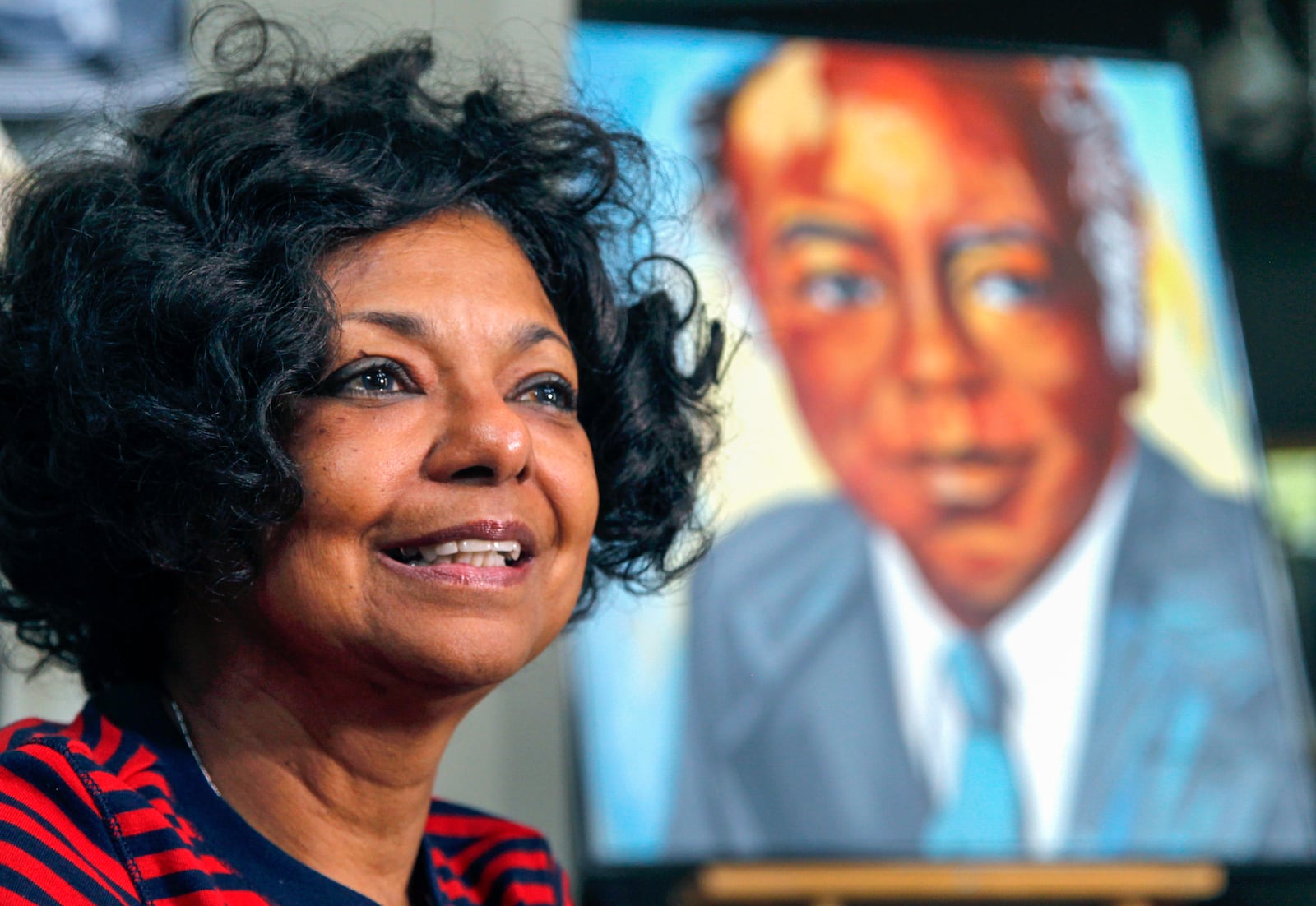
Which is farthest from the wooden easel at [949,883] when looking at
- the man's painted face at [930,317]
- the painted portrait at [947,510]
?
the man's painted face at [930,317]

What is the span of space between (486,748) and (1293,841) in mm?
1336

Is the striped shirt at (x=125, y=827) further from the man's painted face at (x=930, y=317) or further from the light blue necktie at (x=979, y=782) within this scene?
the man's painted face at (x=930, y=317)

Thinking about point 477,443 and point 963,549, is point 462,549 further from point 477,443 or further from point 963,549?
point 963,549

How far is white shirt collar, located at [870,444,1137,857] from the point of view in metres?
2.17

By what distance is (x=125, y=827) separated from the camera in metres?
0.90

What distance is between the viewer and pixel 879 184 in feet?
7.86

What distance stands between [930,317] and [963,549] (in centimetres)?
40

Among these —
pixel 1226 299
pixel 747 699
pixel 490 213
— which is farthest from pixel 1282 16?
pixel 490 213

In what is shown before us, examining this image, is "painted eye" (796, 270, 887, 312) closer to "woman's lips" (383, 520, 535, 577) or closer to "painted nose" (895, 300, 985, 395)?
"painted nose" (895, 300, 985, 395)

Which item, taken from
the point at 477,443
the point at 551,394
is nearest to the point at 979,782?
the point at 551,394

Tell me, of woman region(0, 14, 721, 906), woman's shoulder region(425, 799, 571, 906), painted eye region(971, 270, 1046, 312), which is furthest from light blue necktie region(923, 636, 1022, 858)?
woman region(0, 14, 721, 906)

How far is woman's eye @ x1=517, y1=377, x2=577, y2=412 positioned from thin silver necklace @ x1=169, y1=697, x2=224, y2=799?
1.16ft

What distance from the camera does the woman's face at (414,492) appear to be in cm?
95

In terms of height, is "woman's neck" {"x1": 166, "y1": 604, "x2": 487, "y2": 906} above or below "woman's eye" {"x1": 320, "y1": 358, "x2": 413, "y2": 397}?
below
